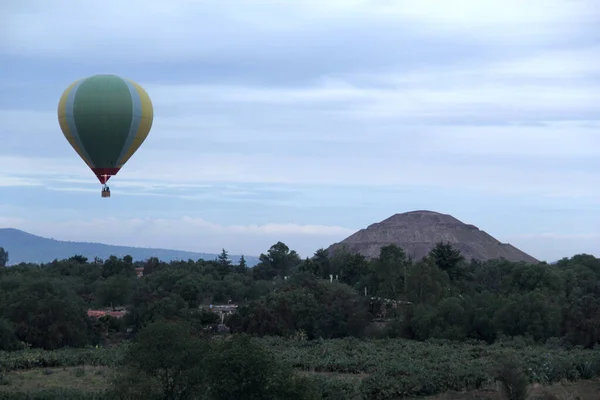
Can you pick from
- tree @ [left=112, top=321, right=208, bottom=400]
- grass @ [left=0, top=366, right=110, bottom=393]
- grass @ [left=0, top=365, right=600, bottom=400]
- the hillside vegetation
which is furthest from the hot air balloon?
tree @ [left=112, top=321, right=208, bottom=400]

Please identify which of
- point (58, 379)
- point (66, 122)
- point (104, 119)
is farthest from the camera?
point (66, 122)

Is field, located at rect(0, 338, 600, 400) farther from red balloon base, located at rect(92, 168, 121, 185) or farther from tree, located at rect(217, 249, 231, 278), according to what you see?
tree, located at rect(217, 249, 231, 278)

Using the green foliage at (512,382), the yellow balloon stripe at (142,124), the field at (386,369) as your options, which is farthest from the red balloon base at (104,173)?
the green foliage at (512,382)

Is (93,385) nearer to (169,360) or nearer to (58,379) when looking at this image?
(58,379)

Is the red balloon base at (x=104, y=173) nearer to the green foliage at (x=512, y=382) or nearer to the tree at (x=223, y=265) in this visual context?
the green foliage at (x=512, y=382)

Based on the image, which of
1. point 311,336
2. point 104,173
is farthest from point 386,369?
point 311,336

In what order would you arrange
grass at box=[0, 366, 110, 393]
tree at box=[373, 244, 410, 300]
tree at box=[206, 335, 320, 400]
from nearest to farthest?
tree at box=[206, 335, 320, 400] → grass at box=[0, 366, 110, 393] → tree at box=[373, 244, 410, 300]
